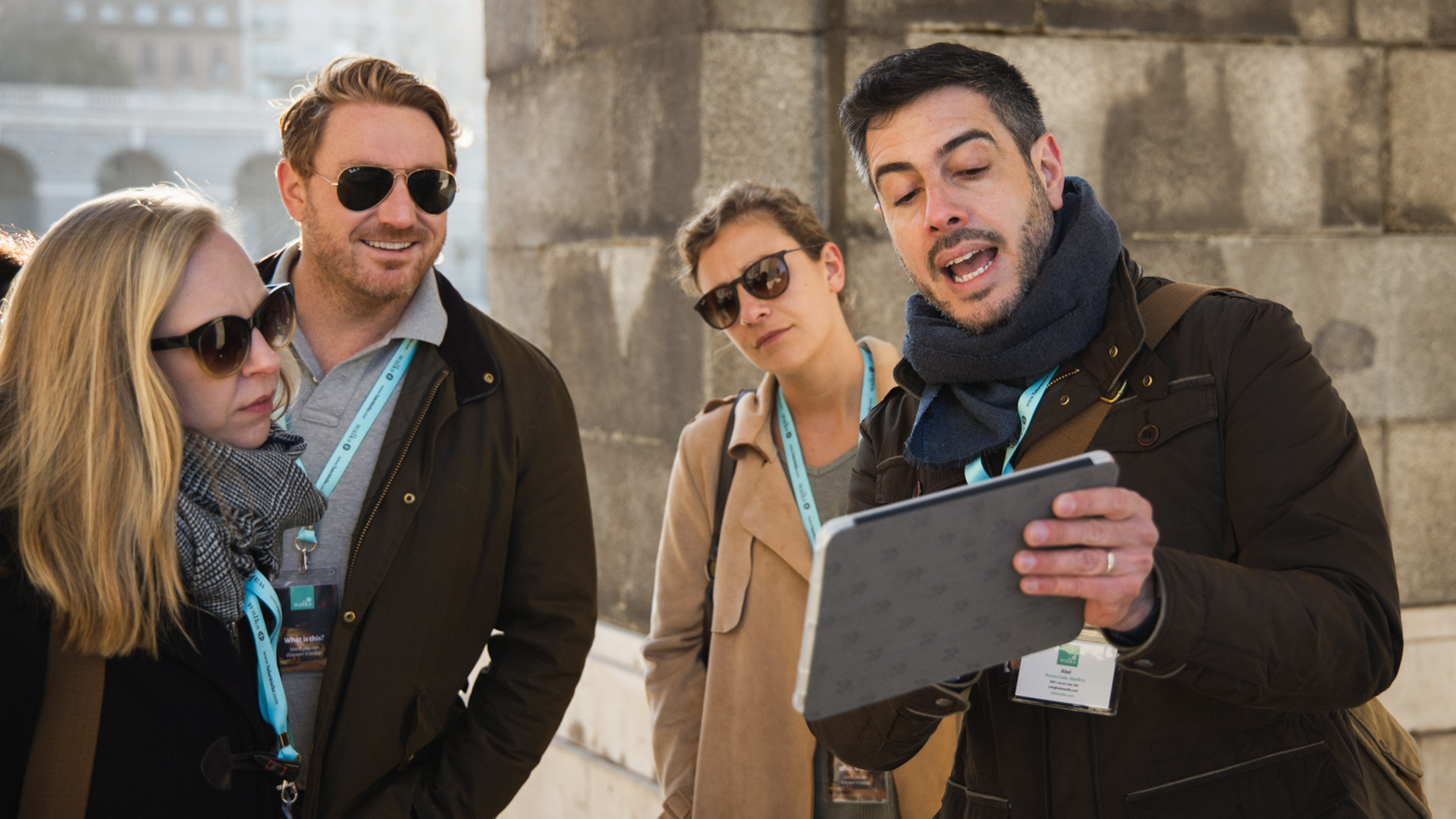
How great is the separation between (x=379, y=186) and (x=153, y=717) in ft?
4.65

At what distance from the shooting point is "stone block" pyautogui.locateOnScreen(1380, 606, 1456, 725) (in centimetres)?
400

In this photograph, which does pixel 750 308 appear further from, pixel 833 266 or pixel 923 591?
pixel 923 591

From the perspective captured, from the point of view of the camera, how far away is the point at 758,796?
8.76ft

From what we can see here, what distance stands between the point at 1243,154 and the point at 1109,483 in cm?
307

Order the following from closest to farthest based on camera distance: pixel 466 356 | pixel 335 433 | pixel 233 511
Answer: pixel 233 511
pixel 335 433
pixel 466 356

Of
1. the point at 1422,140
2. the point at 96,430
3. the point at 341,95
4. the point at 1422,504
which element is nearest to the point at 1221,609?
the point at 96,430

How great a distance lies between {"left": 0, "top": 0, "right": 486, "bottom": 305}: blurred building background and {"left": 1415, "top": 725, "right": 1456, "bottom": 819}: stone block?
37.2m

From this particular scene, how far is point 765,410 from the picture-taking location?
9.59ft

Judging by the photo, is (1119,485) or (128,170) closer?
(1119,485)

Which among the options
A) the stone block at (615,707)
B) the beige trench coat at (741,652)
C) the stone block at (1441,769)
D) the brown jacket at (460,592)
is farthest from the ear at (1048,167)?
the stone block at (1441,769)

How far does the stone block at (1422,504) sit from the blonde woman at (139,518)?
3.86 meters

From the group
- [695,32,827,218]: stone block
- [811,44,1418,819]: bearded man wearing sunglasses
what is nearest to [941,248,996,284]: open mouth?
[811,44,1418,819]: bearded man wearing sunglasses

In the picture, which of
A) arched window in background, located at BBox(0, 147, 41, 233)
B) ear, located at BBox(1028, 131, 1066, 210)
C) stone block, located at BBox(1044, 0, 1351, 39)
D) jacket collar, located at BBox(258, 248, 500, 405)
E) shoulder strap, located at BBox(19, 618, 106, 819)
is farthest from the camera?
arched window in background, located at BBox(0, 147, 41, 233)

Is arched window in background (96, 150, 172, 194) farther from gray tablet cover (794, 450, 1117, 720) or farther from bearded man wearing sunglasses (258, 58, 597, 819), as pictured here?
gray tablet cover (794, 450, 1117, 720)
